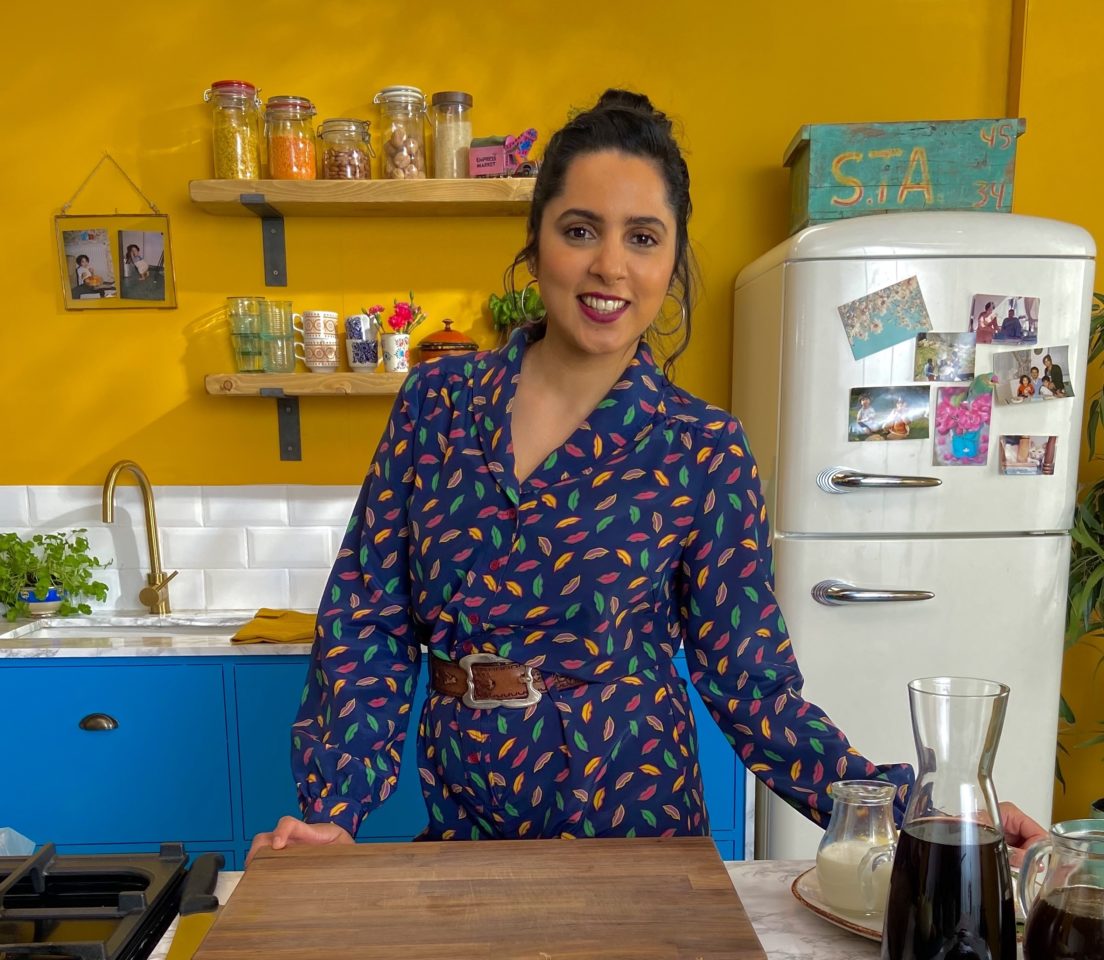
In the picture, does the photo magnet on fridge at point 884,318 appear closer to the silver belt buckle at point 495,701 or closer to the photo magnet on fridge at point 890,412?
the photo magnet on fridge at point 890,412

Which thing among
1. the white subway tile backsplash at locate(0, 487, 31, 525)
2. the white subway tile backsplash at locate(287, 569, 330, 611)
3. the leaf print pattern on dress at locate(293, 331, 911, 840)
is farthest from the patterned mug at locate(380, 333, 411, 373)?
the leaf print pattern on dress at locate(293, 331, 911, 840)

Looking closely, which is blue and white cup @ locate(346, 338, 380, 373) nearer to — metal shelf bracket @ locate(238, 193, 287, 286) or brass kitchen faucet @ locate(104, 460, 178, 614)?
metal shelf bracket @ locate(238, 193, 287, 286)

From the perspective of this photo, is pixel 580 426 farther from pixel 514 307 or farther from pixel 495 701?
pixel 514 307

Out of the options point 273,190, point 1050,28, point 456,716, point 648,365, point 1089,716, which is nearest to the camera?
point 456,716

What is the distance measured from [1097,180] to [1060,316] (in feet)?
2.55

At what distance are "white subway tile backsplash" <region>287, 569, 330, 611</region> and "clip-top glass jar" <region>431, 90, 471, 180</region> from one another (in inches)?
46.5

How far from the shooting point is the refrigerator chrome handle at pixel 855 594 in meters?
2.16

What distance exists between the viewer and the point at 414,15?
99.3 inches

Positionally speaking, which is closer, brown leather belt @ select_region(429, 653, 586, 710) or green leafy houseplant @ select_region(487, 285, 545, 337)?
brown leather belt @ select_region(429, 653, 586, 710)

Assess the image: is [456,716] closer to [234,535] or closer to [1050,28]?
[234,535]

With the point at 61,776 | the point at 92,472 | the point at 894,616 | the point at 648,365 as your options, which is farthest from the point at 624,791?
the point at 92,472

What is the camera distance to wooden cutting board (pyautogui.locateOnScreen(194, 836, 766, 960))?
69 centimetres

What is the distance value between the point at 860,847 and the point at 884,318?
1.55m

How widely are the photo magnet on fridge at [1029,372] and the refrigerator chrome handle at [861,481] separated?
265mm
